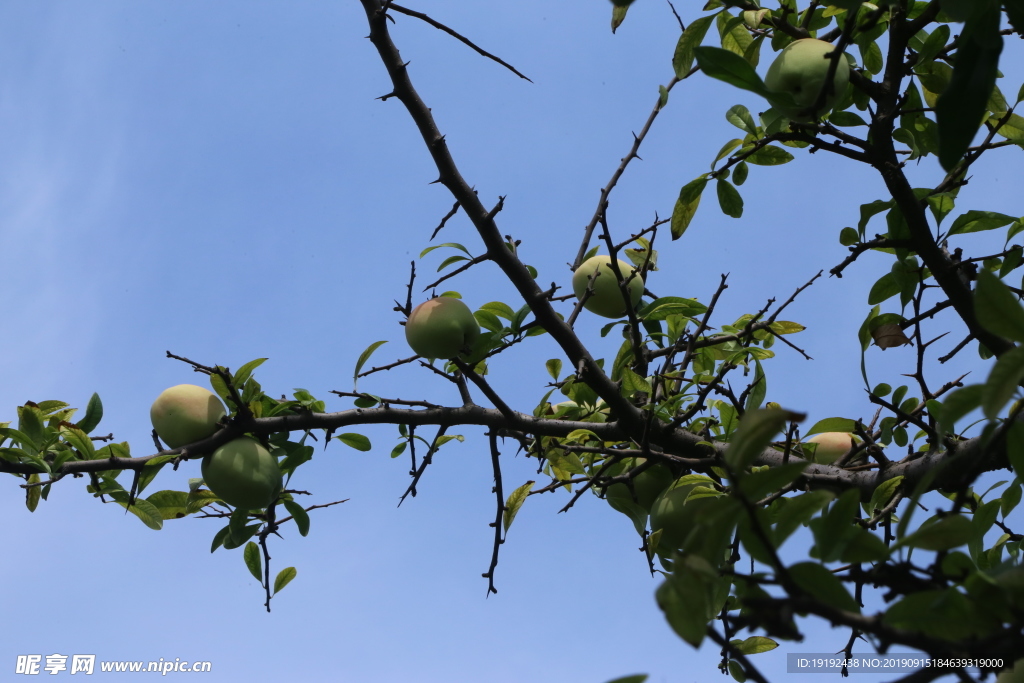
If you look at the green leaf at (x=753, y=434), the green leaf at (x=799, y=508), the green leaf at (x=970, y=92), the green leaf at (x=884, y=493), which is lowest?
the green leaf at (x=799, y=508)

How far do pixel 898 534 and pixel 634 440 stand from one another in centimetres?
128

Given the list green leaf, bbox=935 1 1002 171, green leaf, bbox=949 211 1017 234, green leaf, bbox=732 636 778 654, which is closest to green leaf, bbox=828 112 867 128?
green leaf, bbox=949 211 1017 234

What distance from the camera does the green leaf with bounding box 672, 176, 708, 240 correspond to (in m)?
1.83

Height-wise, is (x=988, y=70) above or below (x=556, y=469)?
below

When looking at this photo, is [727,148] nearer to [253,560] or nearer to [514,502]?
[514,502]

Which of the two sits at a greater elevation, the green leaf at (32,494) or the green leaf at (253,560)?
the green leaf at (32,494)

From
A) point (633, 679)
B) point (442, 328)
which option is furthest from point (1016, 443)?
point (442, 328)

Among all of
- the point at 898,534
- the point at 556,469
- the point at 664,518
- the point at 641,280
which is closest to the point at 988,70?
the point at 898,534

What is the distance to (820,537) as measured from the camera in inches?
29.9

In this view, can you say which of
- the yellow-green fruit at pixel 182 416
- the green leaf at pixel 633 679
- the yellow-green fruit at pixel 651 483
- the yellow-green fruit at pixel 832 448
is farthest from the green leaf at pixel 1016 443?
the yellow-green fruit at pixel 182 416

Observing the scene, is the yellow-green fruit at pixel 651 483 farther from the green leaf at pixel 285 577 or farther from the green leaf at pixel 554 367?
the green leaf at pixel 285 577

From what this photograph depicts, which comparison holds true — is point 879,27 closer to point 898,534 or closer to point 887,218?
point 887,218

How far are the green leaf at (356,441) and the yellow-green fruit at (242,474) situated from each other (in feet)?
0.86

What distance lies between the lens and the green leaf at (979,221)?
1853 mm
